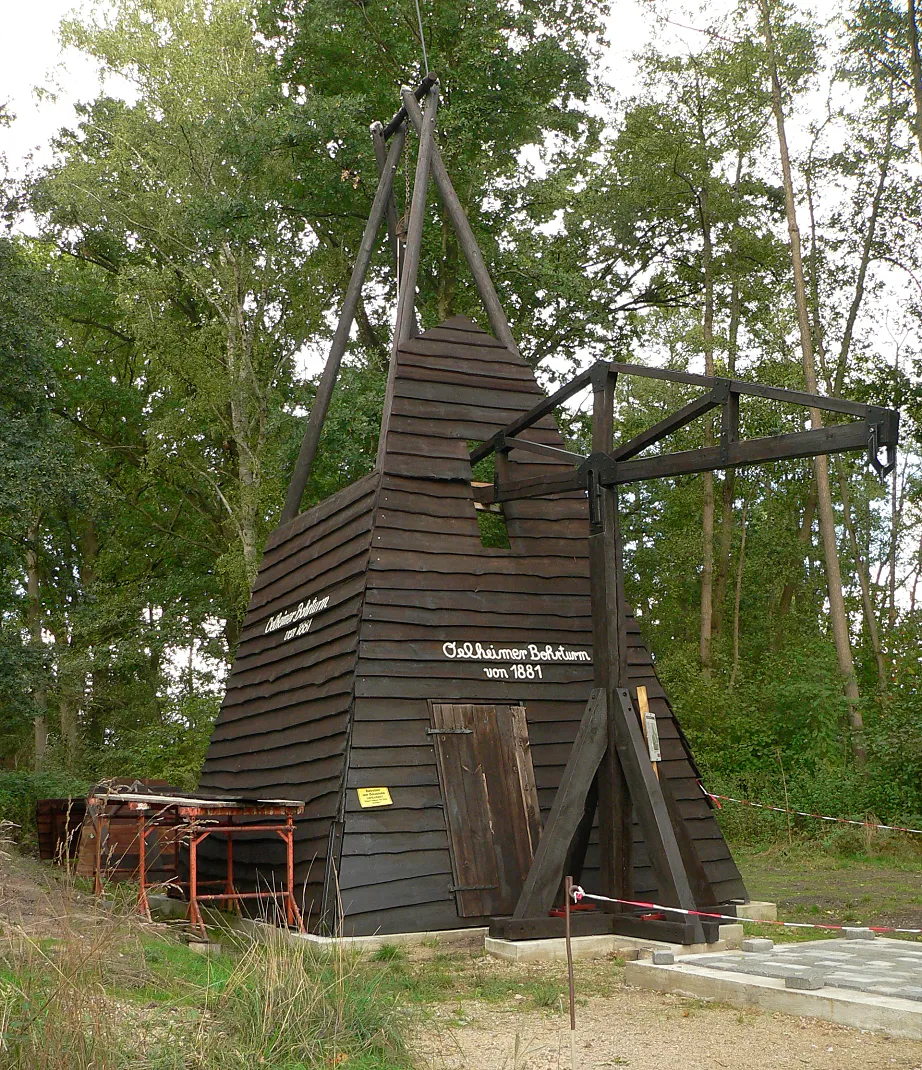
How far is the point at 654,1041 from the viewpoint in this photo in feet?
20.9

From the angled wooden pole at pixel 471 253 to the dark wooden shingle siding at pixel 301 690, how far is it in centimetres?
282

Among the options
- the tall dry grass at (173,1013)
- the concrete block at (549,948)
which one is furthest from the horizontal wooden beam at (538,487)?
the tall dry grass at (173,1013)

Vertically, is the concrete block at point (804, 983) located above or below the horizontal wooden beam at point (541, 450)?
below

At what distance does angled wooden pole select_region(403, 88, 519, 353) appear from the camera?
13.1m

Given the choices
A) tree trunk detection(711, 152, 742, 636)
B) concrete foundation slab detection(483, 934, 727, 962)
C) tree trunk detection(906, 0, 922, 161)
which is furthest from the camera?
tree trunk detection(711, 152, 742, 636)

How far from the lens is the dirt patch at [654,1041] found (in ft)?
18.9

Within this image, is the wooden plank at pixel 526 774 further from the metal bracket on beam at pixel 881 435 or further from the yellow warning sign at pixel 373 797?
the metal bracket on beam at pixel 881 435

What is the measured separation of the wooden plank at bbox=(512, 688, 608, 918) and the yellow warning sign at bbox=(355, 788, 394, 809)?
1389 millimetres

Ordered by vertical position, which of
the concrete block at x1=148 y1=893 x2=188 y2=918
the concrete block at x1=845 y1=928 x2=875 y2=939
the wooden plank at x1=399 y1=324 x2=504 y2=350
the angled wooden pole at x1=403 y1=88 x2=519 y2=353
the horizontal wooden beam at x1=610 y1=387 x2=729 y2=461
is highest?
the angled wooden pole at x1=403 y1=88 x2=519 y2=353

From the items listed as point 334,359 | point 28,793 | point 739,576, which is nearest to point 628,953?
point 334,359

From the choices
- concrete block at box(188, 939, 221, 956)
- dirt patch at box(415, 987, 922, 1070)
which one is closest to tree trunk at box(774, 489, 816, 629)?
concrete block at box(188, 939, 221, 956)

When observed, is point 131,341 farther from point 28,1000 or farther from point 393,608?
point 28,1000

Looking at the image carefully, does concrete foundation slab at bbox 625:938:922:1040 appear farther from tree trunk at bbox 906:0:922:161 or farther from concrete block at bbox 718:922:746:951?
tree trunk at bbox 906:0:922:161

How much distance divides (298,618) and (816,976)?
21.8 feet
